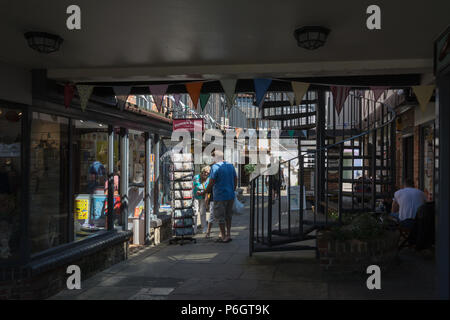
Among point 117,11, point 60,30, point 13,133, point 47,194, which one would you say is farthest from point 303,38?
point 47,194

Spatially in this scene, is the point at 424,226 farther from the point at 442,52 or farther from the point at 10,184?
the point at 10,184

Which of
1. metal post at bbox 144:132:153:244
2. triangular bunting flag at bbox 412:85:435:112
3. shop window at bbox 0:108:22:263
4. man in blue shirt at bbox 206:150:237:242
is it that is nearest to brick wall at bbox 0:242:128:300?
shop window at bbox 0:108:22:263

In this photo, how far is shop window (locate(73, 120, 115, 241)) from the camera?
625cm

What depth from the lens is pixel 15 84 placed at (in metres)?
4.73

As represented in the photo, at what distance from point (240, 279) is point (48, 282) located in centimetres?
232

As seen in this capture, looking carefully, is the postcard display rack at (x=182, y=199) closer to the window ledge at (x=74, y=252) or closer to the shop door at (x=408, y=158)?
the window ledge at (x=74, y=252)

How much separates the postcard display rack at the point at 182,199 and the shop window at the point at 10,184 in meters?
3.65

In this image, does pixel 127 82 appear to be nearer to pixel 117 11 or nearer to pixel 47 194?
pixel 47 194

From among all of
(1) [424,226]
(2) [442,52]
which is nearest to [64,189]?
(2) [442,52]

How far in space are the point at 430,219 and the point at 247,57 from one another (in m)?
3.56

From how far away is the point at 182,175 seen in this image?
8.49 metres

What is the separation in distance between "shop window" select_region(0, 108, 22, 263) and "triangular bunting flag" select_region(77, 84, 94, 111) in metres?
0.85

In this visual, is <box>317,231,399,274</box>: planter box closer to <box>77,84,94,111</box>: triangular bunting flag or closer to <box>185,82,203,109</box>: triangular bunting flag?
<box>185,82,203,109</box>: triangular bunting flag

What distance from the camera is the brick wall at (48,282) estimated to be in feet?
15.3
